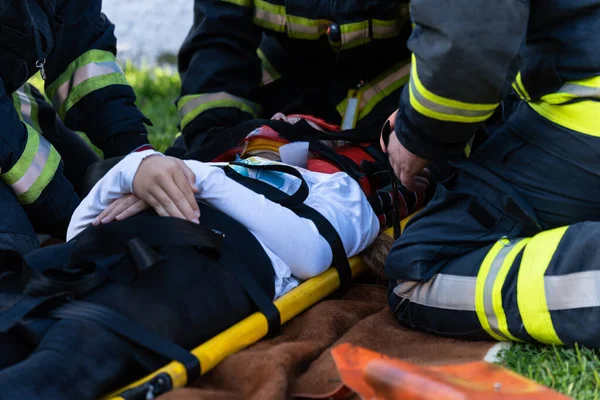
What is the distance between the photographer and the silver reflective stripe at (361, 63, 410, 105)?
2.95 metres

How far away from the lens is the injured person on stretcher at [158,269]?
1.65m

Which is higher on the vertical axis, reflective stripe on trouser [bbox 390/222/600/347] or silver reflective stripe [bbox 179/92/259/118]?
silver reflective stripe [bbox 179/92/259/118]

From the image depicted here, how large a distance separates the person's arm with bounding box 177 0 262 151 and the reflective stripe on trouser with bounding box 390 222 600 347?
49.1 inches

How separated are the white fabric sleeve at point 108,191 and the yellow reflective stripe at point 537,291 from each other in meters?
0.98

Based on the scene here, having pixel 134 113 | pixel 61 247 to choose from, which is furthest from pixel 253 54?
pixel 61 247

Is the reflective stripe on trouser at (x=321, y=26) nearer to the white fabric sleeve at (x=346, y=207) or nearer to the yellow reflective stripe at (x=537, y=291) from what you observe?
the white fabric sleeve at (x=346, y=207)

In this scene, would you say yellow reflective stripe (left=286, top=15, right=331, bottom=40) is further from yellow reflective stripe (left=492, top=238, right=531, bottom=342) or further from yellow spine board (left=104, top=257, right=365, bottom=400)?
yellow reflective stripe (left=492, top=238, right=531, bottom=342)

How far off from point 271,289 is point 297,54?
4.30ft

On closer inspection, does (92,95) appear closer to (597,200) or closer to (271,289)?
(271,289)

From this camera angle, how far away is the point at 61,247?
1979mm

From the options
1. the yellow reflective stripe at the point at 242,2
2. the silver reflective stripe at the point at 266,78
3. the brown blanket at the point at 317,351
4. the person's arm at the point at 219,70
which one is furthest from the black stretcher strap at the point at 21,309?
the silver reflective stripe at the point at 266,78

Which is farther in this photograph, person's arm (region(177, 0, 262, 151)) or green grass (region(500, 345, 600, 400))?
person's arm (region(177, 0, 262, 151))

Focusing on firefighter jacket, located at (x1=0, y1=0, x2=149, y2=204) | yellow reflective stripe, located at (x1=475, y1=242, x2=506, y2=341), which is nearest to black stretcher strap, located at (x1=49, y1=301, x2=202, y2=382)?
yellow reflective stripe, located at (x1=475, y1=242, x2=506, y2=341)

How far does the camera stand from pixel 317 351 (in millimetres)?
1866
